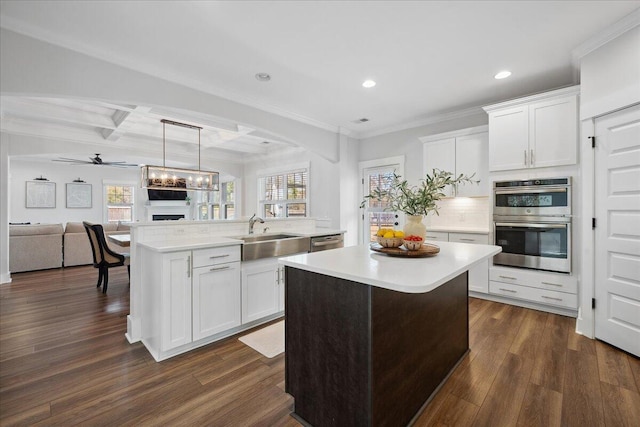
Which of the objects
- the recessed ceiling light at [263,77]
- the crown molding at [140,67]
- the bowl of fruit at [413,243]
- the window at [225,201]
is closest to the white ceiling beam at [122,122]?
the crown molding at [140,67]

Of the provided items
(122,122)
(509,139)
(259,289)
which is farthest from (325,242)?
(122,122)

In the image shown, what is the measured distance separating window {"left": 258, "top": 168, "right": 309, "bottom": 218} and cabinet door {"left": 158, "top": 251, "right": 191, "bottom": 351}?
4.05 m

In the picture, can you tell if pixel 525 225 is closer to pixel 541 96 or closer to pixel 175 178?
pixel 541 96

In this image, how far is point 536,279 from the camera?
3371 mm

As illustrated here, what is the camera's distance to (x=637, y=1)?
2.09m

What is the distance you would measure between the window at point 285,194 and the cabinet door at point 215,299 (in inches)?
146

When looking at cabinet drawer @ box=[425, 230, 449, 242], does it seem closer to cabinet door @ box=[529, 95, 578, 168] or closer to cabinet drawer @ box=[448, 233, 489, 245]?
cabinet drawer @ box=[448, 233, 489, 245]

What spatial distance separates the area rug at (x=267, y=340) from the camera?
2.51 metres

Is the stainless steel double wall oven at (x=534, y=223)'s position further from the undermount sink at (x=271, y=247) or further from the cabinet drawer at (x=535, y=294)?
the undermount sink at (x=271, y=247)

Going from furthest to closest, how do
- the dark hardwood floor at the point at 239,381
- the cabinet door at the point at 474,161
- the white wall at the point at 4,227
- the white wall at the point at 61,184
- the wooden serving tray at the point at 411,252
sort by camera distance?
the white wall at the point at 61,184 → the white wall at the point at 4,227 → the cabinet door at the point at 474,161 → the wooden serving tray at the point at 411,252 → the dark hardwood floor at the point at 239,381

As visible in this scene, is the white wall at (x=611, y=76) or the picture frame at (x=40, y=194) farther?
the picture frame at (x=40, y=194)

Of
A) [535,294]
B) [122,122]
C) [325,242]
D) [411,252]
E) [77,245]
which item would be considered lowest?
[535,294]

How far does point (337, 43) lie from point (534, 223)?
9.76 ft

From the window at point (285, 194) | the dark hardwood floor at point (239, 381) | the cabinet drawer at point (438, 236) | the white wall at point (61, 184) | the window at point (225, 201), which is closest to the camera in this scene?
the dark hardwood floor at point (239, 381)
